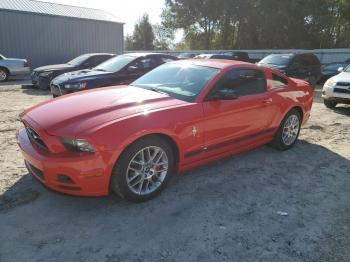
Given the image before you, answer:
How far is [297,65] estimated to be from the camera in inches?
554

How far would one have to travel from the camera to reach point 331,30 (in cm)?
3619

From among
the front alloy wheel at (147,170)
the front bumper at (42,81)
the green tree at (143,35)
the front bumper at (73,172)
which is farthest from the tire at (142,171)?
the green tree at (143,35)

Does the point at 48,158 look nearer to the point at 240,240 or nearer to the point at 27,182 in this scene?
the point at 27,182

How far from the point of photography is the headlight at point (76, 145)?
341 cm

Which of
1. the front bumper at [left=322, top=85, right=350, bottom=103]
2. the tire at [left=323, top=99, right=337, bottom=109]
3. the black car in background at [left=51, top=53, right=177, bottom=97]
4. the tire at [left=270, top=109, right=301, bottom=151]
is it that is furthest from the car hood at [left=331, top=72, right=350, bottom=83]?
the black car in background at [left=51, top=53, right=177, bottom=97]

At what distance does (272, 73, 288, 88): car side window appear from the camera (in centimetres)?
558

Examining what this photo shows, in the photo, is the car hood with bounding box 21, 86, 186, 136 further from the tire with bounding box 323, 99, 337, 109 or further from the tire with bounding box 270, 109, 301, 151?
the tire with bounding box 323, 99, 337, 109

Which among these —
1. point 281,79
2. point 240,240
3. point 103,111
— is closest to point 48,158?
point 103,111

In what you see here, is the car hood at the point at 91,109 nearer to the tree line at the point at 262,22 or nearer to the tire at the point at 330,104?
the tire at the point at 330,104

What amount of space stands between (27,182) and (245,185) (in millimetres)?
2713

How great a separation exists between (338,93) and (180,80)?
6189 millimetres

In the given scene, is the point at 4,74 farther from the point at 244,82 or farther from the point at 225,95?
the point at 225,95

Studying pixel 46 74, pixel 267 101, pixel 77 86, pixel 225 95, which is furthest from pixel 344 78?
pixel 46 74

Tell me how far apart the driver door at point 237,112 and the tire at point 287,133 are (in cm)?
39
